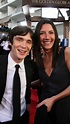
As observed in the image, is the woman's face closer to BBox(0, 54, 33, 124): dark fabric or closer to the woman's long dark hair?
the woman's long dark hair

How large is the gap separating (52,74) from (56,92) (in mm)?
136

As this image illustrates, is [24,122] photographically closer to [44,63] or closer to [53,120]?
[53,120]

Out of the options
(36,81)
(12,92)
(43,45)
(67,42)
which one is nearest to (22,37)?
(43,45)

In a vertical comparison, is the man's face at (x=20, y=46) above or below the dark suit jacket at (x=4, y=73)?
above

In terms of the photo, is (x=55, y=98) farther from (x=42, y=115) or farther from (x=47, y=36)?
(x=47, y=36)

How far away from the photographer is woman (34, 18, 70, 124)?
1.55 m

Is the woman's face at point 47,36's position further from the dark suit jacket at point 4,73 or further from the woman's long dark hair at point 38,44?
the dark suit jacket at point 4,73

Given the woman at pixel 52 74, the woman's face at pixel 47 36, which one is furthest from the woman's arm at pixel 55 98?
the woman's face at pixel 47 36

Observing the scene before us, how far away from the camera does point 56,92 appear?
5.39 ft

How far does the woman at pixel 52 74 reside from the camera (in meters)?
1.55

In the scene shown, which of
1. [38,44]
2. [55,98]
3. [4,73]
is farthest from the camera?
[38,44]


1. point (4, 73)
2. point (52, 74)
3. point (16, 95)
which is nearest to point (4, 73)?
point (4, 73)

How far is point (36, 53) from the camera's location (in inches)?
70.0

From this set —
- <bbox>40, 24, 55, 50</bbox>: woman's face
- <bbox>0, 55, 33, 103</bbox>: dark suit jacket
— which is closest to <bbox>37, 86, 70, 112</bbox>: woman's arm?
<bbox>0, 55, 33, 103</bbox>: dark suit jacket
